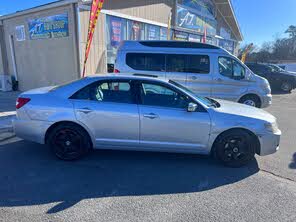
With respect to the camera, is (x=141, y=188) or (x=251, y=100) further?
(x=251, y=100)

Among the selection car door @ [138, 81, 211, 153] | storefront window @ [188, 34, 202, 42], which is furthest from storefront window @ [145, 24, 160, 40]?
car door @ [138, 81, 211, 153]

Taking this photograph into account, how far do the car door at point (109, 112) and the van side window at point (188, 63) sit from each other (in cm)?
367

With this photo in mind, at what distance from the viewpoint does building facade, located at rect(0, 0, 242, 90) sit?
9500mm

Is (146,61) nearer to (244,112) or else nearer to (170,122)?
(170,122)

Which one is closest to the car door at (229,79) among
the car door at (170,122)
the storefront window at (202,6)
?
the car door at (170,122)

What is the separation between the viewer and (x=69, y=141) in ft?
13.9

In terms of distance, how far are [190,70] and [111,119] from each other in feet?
14.2

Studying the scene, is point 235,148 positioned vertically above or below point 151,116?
below

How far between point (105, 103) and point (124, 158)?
1.09 metres

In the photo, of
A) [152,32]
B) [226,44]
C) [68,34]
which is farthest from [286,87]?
[68,34]

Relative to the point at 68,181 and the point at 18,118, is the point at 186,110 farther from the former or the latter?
the point at 18,118

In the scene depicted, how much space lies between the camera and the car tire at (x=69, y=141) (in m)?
4.18

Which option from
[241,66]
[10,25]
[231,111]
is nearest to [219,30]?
[241,66]

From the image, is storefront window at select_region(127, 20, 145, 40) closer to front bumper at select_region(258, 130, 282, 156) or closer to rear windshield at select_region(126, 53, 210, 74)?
rear windshield at select_region(126, 53, 210, 74)
